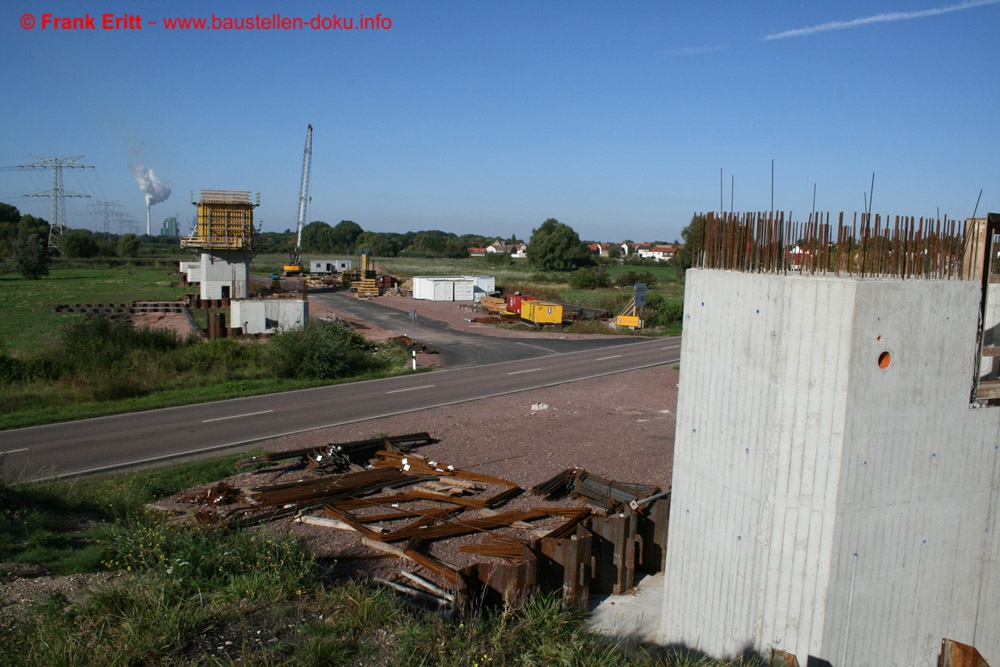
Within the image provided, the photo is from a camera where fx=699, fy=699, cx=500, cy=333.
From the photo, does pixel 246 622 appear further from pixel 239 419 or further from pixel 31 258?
pixel 31 258

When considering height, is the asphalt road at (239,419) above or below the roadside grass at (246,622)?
below

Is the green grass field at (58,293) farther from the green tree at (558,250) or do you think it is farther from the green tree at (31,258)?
the green tree at (558,250)

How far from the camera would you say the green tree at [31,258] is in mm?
75500

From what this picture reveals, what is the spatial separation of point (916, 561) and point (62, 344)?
87.6 ft

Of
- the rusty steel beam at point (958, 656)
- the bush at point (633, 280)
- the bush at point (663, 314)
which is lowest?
the rusty steel beam at point (958, 656)

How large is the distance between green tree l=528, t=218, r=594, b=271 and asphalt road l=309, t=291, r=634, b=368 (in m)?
59.3

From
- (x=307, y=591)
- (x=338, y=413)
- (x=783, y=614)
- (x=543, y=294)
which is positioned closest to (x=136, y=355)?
(x=338, y=413)

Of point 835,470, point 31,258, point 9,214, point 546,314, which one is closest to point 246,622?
point 835,470

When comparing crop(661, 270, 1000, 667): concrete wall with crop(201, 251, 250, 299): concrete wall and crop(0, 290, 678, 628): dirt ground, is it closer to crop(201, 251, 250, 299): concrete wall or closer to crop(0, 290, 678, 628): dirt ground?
crop(0, 290, 678, 628): dirt ground

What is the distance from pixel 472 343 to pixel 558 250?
233ft

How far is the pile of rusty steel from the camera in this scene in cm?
861

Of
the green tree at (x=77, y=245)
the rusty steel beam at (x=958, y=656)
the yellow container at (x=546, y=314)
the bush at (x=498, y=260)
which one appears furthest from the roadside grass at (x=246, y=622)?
the green tree at (x=77, y=245)

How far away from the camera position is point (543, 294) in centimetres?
6394

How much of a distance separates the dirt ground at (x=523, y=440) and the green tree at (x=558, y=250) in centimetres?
8101
